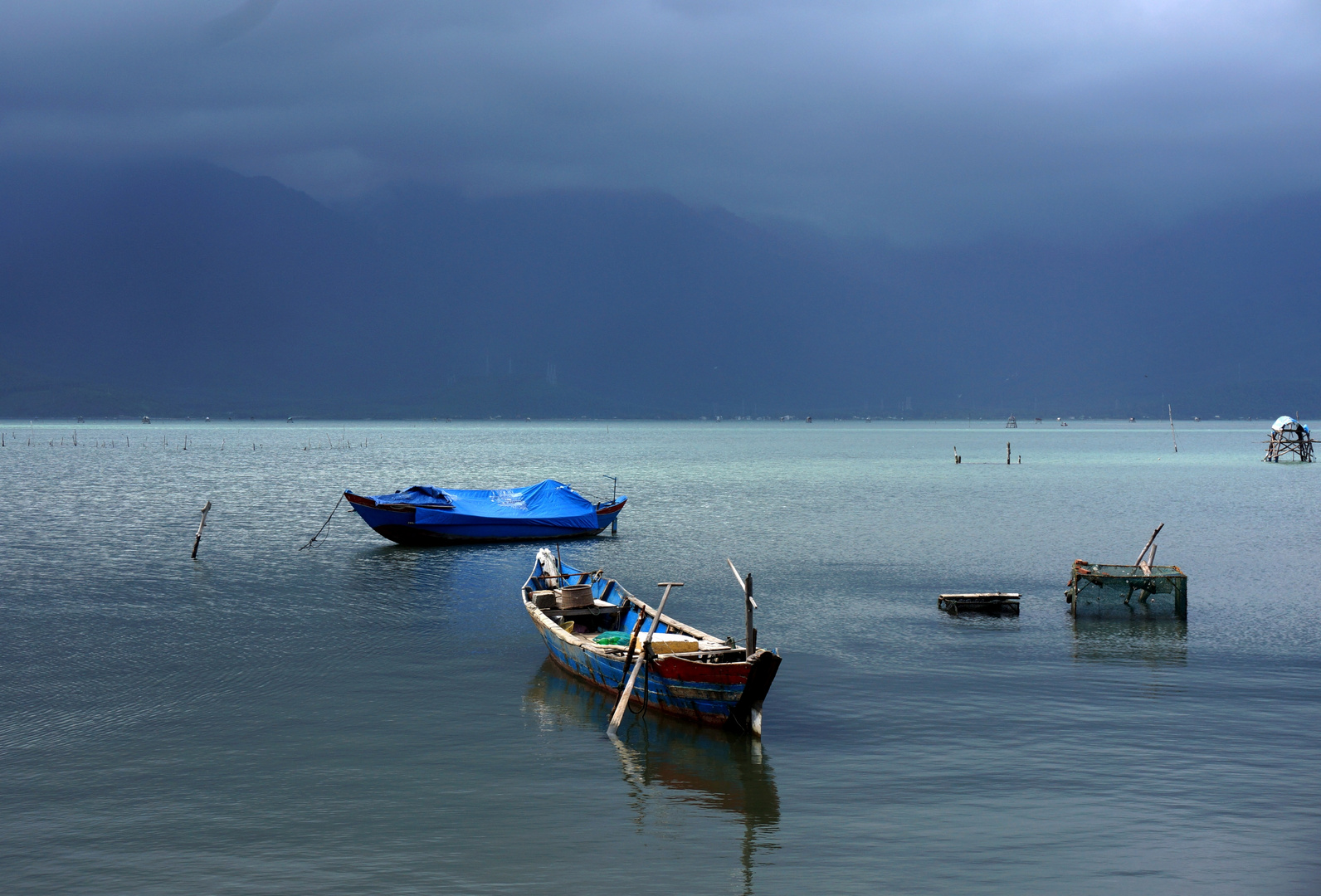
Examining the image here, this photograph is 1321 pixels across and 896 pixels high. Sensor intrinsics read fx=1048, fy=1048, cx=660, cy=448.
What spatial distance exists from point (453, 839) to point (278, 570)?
31669 millimetres

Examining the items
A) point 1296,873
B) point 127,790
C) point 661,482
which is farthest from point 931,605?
point 661,482

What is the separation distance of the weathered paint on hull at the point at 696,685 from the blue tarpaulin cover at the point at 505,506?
1261 inches

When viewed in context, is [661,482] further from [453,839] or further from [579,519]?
[453,839]

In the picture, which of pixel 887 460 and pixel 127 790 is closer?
pixel 127 790

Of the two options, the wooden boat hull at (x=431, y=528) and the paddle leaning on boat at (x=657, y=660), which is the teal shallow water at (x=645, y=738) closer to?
the paddle leaning on boat at (x=657, y=660)

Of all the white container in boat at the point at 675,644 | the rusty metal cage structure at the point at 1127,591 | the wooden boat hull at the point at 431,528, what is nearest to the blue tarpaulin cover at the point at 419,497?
the wooden boat hull at the point at 431,528

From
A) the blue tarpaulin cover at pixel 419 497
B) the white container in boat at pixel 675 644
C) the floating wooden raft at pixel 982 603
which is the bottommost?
the floating wooden raft at pixel 982 603

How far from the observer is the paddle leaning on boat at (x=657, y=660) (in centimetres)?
2058

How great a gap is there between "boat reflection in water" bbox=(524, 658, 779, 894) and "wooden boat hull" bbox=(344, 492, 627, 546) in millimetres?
30591

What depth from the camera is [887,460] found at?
528ft

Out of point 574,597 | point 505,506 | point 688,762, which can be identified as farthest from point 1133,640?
point 505,506

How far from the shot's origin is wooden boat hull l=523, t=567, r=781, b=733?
66.8 ft

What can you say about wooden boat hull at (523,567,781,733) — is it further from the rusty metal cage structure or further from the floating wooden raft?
the rusty metal cage structure

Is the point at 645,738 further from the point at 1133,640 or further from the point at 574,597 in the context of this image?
the point at 1133,640
